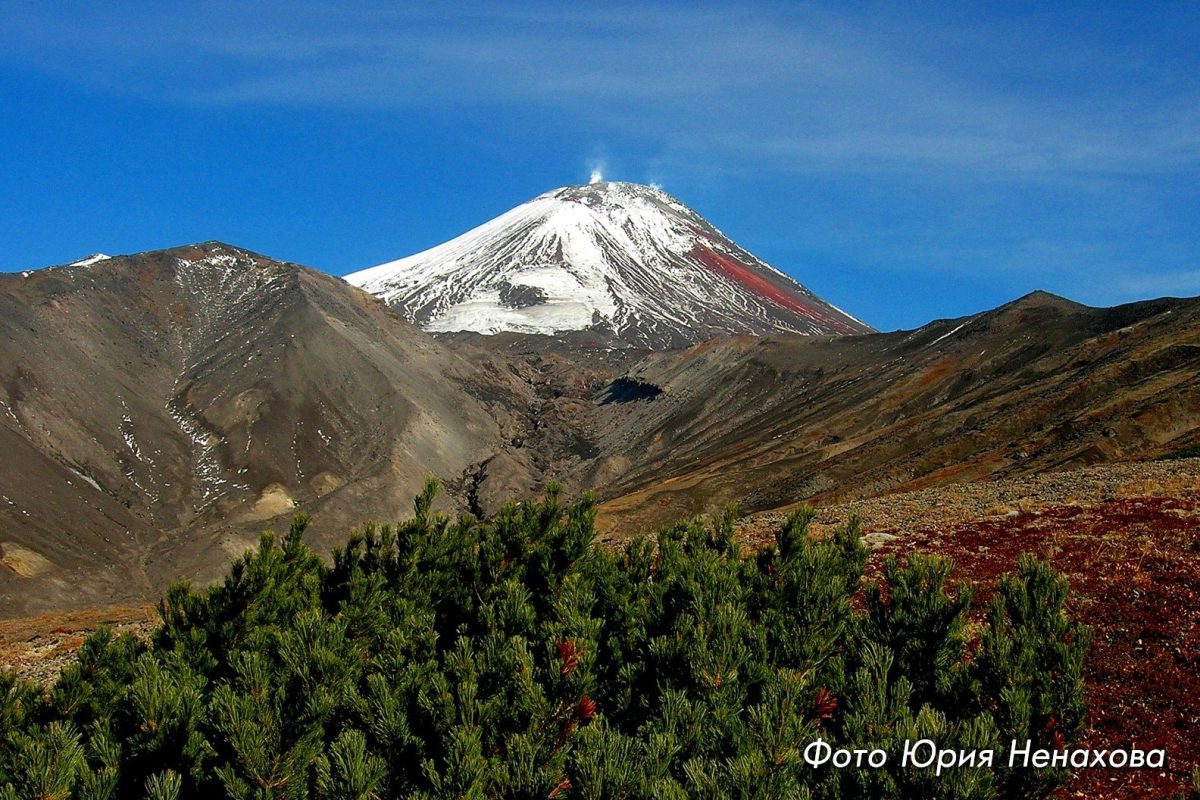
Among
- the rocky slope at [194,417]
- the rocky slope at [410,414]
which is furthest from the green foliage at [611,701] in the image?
the rocky slope at [194,417]

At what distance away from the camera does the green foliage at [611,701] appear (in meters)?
5.46

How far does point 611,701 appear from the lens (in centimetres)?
751

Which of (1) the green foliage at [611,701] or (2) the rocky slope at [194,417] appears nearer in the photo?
(1) the green foliage at [611,701]

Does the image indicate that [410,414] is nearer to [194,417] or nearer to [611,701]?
[194,417]

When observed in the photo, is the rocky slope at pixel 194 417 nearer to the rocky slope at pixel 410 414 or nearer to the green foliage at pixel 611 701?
the rocky slope at pixel 410 414

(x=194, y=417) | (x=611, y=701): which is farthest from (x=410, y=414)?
(x=611, y=701)

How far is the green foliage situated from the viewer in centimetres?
546

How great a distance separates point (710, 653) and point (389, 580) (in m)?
6.62

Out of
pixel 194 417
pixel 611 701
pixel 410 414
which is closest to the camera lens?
pixel 611 701

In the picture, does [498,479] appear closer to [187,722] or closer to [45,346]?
[45,346]

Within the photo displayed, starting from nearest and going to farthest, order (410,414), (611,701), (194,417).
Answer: (611,701) < (194,417) < (410,414)

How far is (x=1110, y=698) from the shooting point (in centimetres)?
931

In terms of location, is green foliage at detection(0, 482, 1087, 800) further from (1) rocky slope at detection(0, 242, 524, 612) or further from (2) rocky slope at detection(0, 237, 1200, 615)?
(1) rocky slope at detection(0, 242, 524, 612)

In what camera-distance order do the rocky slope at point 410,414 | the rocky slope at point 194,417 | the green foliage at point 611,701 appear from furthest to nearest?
1. the rocky slope at point 194,417
2. the rocky slope at point 410,414
3. the green foliage at point 611,701
